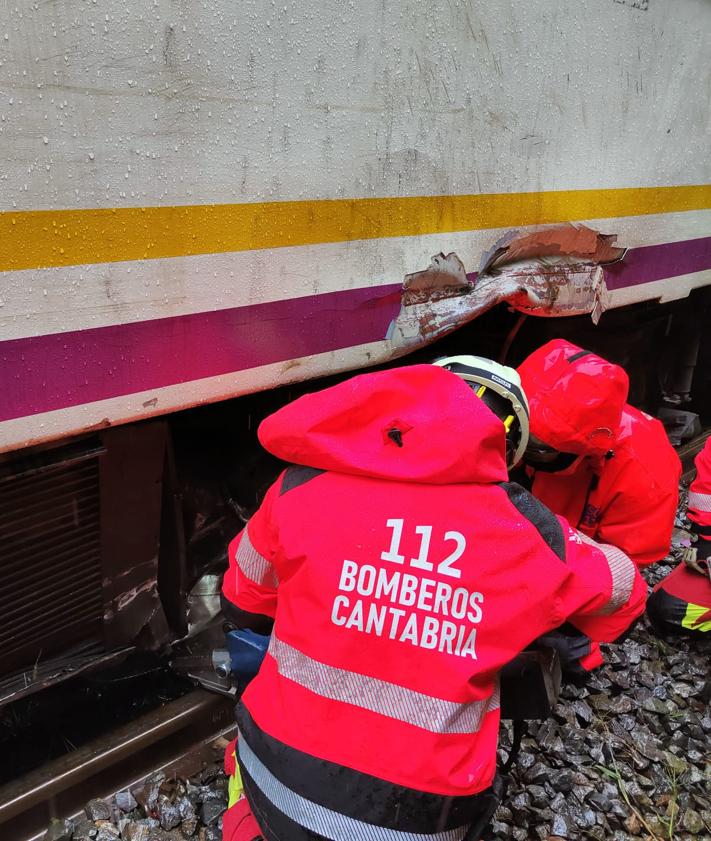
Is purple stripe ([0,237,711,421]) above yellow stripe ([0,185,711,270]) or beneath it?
beneath

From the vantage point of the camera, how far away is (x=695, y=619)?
2977 millimetres

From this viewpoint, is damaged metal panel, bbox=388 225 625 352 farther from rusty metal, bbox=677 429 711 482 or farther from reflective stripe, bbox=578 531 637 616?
rusty metal, bbox=677 429 711 482

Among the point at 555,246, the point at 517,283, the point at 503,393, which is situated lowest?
the point at 503,393

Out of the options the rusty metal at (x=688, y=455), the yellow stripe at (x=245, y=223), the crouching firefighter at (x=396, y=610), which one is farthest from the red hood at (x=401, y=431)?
the rusty metal at (x=688, y=455)

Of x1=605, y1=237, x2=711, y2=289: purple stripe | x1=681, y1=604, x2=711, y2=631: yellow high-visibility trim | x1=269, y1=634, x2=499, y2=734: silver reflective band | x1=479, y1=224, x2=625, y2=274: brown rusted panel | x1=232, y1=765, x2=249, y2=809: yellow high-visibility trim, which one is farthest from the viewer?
x1=605, y1=237, x2=711, y2=289: purple stripe

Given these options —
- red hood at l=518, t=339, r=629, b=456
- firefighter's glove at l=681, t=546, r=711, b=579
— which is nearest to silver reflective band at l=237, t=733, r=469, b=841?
red hood at l=518, t=339, r=629, b=456

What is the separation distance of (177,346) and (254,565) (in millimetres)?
569

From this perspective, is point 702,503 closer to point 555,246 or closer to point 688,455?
point 555,246

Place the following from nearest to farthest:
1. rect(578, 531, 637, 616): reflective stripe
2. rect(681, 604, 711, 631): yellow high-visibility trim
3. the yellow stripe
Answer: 1. the yellow stripe
2. rect(578, 531, 637, 616): reflective stripe
3. rect(681, 604, 711, 631): yellow high-visibility trim

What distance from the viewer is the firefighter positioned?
2982 mm

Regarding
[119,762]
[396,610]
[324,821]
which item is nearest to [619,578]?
[396,610]

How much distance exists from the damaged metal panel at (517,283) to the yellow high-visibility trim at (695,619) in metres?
1.25

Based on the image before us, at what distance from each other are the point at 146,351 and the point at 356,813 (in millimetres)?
1105

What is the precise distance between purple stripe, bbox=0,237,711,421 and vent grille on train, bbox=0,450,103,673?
1.35 feet
